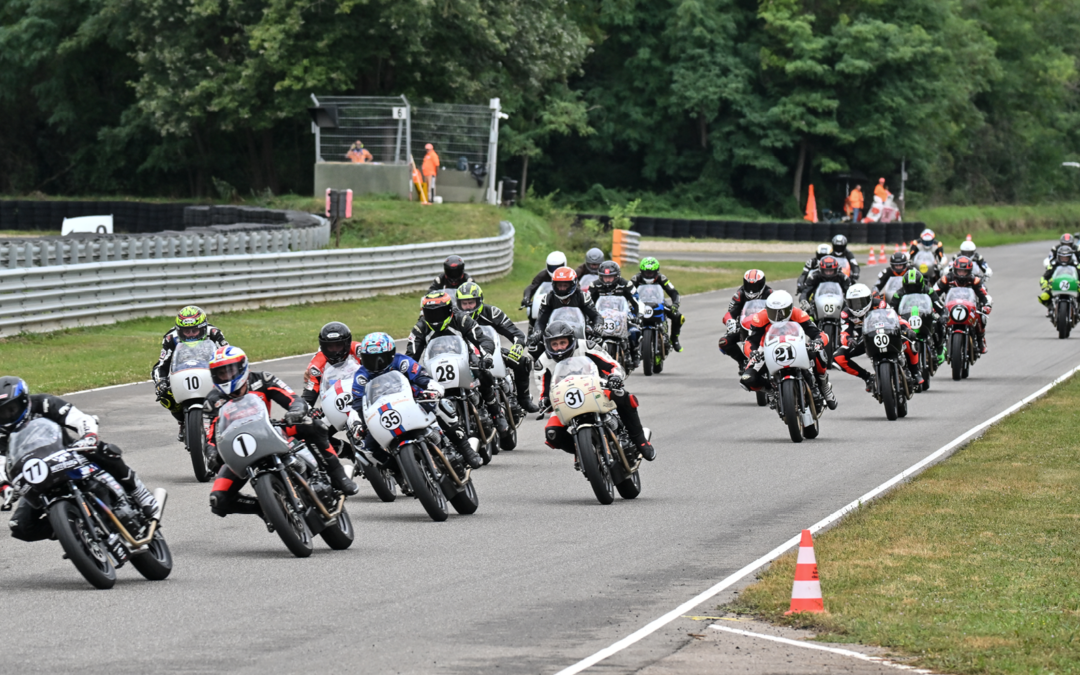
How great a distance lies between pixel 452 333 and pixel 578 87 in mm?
61416

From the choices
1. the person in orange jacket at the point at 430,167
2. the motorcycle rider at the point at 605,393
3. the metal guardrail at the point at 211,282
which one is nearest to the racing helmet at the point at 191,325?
the motorcycle rider at the point at 605,393

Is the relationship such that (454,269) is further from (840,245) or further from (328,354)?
(840,245)

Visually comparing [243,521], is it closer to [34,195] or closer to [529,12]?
[529,12]

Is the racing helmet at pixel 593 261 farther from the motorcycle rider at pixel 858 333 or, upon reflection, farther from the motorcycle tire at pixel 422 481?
the motorcycle tire at pixel 422 481

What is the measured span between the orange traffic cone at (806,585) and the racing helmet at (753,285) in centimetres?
1191

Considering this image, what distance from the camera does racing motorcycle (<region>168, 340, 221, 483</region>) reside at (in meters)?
14.0

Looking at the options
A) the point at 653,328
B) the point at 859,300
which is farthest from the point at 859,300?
the point at 653,328

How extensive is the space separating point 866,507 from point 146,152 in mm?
51591

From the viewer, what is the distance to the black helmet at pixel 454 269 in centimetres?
1733

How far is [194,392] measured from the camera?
1409cm

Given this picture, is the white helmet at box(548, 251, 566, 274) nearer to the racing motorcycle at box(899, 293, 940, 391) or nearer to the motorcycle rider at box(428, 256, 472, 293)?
the motorcycle rider at box(428, 256, 472, 293)

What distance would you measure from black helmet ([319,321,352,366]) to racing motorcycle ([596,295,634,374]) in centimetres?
887

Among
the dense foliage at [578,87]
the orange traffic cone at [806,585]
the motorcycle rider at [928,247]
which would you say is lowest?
the orange traffic cone at [806,585]

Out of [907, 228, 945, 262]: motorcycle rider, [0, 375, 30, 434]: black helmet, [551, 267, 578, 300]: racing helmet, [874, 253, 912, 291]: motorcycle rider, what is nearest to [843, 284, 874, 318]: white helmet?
[874, 253, 912, 291]: motorcycle rider
